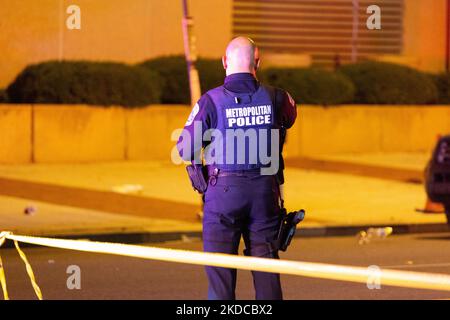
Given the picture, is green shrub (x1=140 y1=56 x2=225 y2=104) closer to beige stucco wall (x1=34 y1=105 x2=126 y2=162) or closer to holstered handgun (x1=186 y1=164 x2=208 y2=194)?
beige stucco wall (x1=34 y1=105 x2=126 y2=162)

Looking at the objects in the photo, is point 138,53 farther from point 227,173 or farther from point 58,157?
point 227,173

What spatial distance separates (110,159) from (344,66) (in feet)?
18.6

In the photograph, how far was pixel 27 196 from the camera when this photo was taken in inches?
634

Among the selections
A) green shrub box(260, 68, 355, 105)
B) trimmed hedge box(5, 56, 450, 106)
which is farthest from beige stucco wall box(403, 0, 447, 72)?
green shrub box(260, 68, 355, 105)

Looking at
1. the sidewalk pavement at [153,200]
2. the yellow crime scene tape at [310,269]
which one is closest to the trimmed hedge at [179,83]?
the sidewalk pavement at [153,200]

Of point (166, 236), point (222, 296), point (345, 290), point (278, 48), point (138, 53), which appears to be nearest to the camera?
point (222, 296)

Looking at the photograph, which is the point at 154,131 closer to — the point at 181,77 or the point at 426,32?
the point at 181,77

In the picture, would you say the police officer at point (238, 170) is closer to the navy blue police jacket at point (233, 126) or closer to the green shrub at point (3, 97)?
the navy blue police jacket at point (233, 126)

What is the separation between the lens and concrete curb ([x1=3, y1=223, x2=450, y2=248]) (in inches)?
523

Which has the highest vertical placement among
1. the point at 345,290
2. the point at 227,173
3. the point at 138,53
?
the point at 138,53

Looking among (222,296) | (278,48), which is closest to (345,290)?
(222,296)

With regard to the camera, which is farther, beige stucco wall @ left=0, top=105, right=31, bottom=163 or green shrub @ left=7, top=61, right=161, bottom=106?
green shrub @ left=7, top=61, right=161, bottom=106

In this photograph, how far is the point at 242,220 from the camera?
21.8 ft

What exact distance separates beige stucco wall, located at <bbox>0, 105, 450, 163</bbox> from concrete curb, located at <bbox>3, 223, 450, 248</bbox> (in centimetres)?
596
